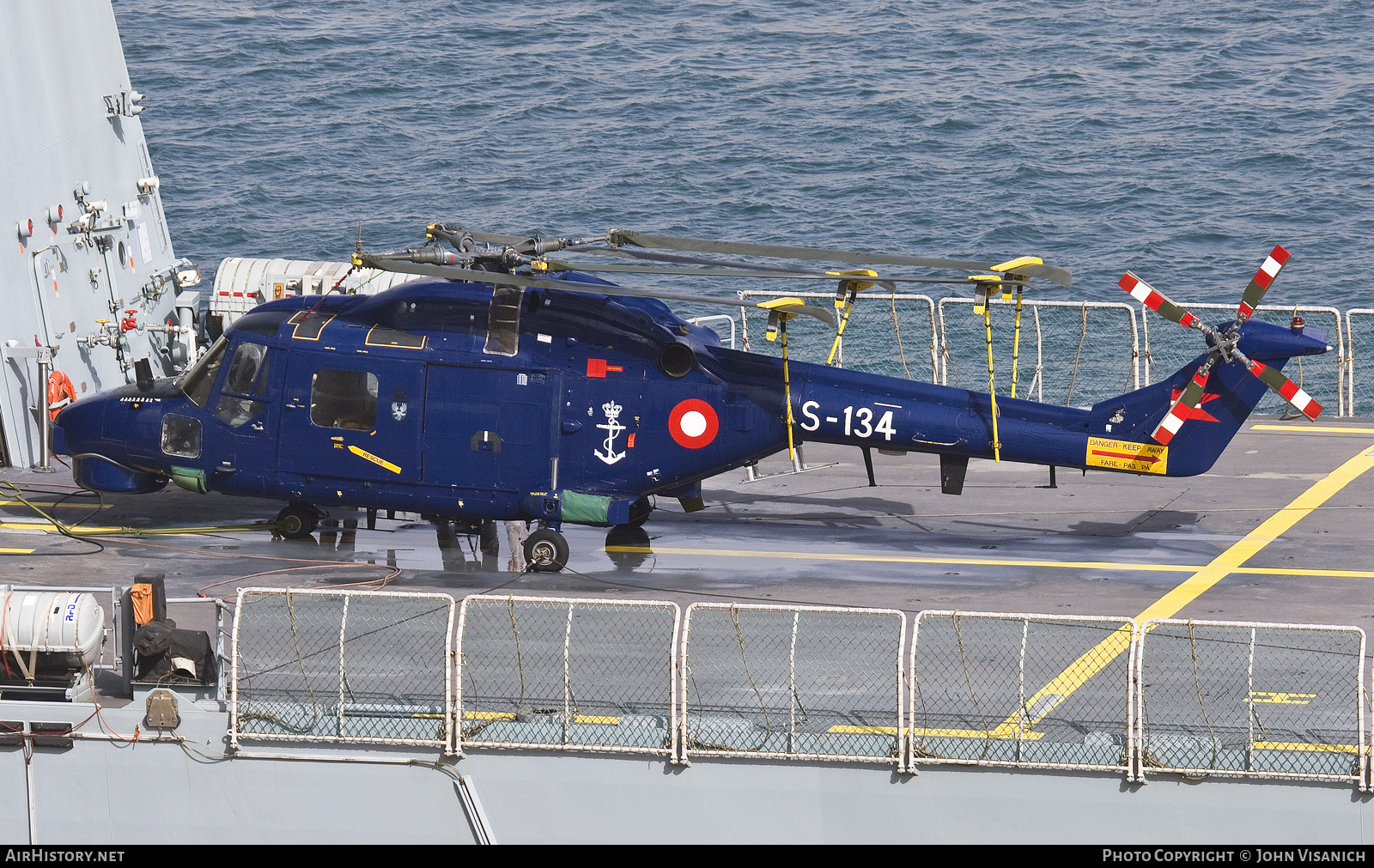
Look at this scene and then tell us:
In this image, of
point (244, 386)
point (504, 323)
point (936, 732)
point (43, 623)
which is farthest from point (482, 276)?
point (936, 732)

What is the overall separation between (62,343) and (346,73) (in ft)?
116

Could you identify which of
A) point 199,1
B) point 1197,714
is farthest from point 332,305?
point 199,1

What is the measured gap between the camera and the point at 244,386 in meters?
17.5

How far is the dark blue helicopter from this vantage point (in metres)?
16.8

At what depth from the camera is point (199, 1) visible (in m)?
Answer: 61.0

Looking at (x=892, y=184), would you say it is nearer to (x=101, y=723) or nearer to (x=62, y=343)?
(x=62, y=343)

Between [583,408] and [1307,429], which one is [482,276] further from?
[1307,429]

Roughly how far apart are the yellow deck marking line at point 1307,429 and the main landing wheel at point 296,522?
1361cm

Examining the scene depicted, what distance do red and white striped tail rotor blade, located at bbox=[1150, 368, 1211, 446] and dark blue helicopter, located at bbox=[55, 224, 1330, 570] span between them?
0.8 inches

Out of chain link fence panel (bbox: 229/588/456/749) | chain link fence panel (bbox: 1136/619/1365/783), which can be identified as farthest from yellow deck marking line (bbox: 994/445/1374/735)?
chain link fence panel (bbox: 229/588/456/749)

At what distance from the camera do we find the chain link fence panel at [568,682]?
12516 mm

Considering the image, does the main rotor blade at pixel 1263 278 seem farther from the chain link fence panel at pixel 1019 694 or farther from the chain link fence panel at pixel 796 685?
the chain link fence panel at pixel 796 685

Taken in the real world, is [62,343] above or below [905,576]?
above

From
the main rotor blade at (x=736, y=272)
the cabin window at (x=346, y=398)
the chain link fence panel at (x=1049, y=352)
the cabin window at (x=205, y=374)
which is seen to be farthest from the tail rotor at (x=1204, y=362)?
the chain link fence panel at (x=1049, y=352)
